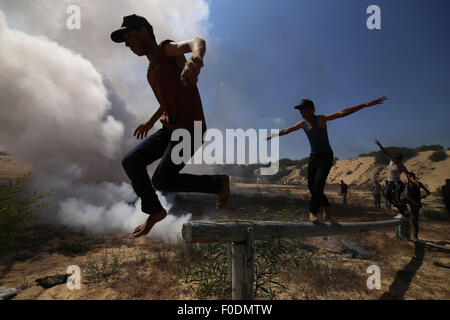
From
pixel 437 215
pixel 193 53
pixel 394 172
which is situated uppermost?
pixel 193 53

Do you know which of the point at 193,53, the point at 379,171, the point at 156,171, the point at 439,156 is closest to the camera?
the point at 193,53

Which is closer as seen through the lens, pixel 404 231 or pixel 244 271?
pixel 244 271

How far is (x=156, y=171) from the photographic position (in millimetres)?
1892

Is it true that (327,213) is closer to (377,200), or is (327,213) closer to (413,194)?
(413,194)

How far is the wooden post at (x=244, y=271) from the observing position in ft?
7.82

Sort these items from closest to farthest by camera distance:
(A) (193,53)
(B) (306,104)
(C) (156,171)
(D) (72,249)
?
(A) (193,53) < (C) (156,171) < (B) (306,104) < (D) (72,249)

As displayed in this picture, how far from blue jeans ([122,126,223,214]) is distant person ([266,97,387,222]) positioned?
2.35 metres

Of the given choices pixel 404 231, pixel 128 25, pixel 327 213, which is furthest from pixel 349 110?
pixel 404 231

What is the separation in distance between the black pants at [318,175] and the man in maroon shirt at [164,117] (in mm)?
2315

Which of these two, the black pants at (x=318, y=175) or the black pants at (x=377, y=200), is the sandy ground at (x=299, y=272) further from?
the black pants at (x=377, y=200)

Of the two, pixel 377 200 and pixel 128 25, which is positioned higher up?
pixel 128 25

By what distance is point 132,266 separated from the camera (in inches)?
277

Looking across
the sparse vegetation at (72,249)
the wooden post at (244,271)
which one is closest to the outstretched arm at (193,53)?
the wooden post at (244,271)

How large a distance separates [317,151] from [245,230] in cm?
203
